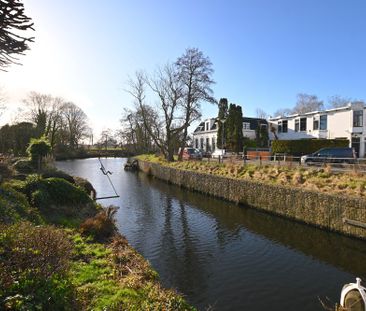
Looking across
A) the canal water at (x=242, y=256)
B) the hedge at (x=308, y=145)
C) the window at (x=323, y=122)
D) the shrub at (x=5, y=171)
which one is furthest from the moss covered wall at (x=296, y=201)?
the window at (x=323, y=122)

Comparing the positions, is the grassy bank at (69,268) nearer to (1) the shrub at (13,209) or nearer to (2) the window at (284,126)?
(1) the shrub at (13,209)

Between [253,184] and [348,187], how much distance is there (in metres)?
6.02

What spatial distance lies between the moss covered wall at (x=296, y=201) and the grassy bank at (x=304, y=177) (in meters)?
0.73

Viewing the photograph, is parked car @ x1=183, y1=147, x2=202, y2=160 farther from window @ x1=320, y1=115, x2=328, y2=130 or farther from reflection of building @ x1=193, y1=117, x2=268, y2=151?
window @ x1=320, y1=115, x2=328, y2=130

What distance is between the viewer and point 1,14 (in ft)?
21.2

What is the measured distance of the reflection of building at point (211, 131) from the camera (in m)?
52.0

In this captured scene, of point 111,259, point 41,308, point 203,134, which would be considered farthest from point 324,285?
point 203,134

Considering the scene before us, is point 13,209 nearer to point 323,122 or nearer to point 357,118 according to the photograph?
point 357,118

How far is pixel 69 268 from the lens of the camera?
→ 20.5 feet

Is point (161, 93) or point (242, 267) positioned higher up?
point (161, 93)

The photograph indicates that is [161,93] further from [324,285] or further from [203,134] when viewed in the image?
[324,285]

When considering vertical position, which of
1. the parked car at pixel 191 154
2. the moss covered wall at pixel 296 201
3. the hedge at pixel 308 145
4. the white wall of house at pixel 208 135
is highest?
the white wall of house at pixel 208 135

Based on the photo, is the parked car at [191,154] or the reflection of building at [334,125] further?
the parked car at [191,154]

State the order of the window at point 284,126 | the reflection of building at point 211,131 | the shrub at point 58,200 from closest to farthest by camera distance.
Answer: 1. the shrub at point 58,200
2. the window at point 284,126
3. the reflection of building at point 211,131
